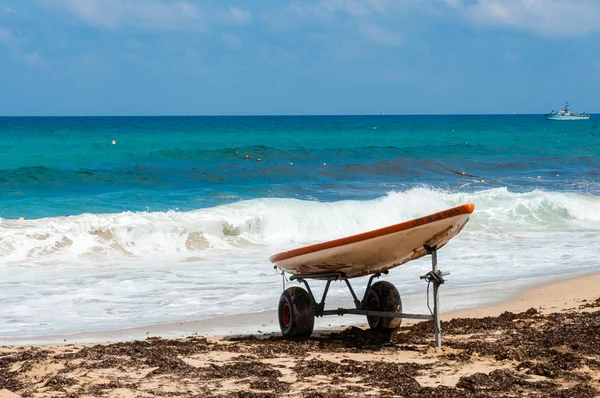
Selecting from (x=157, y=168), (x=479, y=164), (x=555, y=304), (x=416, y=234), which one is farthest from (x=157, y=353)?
(x=479, y=164)

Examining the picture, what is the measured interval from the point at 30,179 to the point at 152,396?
2307 cm

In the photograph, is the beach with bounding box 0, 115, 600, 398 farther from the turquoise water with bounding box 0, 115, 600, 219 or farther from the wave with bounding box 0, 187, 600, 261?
the turquoise water with bounding box 0, 115, 600, 219

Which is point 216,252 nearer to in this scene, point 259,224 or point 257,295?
point 259,224

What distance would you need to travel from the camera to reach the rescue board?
22.1 ft

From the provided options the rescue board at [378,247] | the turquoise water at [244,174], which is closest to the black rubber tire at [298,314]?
the rescue board at [378,247]

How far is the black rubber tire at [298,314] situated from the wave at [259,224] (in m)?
7.11

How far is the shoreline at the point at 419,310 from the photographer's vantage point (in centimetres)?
829

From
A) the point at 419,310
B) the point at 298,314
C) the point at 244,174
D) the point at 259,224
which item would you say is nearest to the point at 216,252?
the point at 259,224

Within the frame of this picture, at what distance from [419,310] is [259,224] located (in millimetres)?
8222

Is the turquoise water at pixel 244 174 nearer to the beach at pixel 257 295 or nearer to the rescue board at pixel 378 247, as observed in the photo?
the beach at pixel 257 295

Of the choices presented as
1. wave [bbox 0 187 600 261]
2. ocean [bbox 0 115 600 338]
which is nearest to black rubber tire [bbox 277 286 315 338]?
ocean [bbox 0 115 600 338]

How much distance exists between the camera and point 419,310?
9.41 metres

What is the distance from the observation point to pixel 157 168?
31.7 m

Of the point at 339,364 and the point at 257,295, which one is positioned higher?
the point at 257,295
